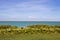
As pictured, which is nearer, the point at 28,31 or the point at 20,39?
the point at 20,39

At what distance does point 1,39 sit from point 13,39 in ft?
3.52

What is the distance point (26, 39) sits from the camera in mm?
13508

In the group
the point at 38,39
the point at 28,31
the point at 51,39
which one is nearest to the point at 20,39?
the point at 38,39

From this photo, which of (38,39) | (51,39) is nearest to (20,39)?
(38,39)

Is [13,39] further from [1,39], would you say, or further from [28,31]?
[28,31]

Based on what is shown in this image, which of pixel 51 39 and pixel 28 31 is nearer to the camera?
pixel 51 39

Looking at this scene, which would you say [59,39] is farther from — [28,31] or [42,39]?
[28,31]

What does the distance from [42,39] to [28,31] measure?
555cm

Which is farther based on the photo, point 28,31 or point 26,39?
point 28,31

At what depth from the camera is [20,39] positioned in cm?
1352

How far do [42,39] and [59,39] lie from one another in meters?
1.59

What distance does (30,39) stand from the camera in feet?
44.1

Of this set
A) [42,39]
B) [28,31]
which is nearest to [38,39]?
[42,39]

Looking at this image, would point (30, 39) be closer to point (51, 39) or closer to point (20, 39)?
point (20, 39)
